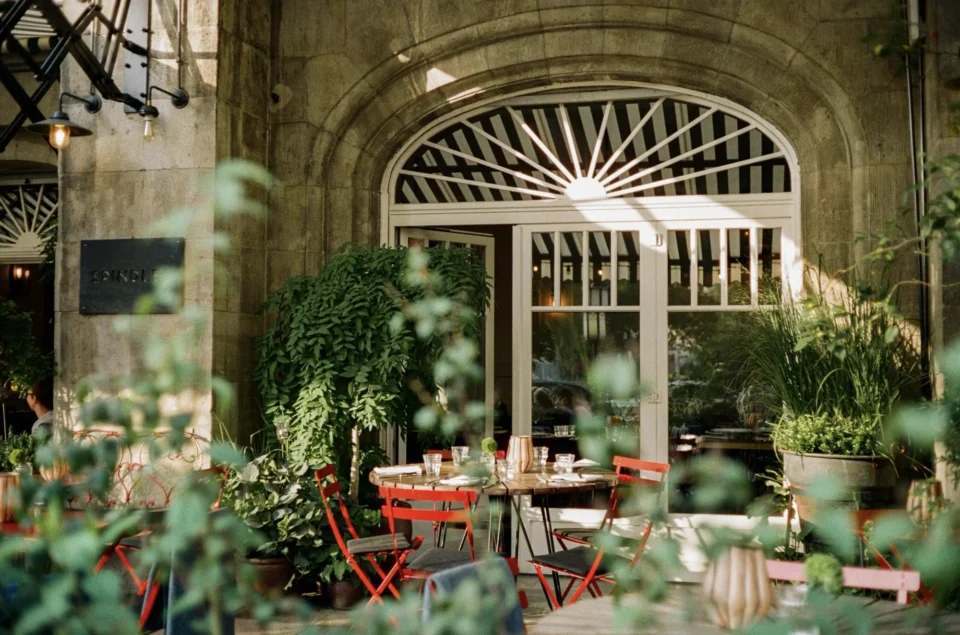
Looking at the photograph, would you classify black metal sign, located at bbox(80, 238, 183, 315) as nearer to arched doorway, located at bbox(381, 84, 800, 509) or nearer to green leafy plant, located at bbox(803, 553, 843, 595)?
arched doorway, located at bbox(381, 84, 800, 509)

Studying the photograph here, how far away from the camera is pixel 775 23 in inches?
241

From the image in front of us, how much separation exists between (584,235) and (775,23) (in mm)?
1835

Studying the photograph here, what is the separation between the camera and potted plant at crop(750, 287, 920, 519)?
197 inches

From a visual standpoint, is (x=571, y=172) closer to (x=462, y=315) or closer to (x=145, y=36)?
(x=145, y=36)

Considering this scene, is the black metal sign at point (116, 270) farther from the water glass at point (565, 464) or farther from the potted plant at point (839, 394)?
the potted plant at point (839, 394)

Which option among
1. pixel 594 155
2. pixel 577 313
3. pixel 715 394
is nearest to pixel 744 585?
pixel 715 394

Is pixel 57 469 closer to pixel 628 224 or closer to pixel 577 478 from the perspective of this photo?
pixel 577 478

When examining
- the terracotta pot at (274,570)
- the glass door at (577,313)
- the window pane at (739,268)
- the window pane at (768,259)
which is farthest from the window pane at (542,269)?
the terracotta pot at (274,570)

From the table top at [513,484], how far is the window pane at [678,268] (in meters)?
1.69

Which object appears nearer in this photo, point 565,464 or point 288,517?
point 565,464

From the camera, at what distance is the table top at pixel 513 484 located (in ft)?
15.2

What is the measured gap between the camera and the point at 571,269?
6.60m

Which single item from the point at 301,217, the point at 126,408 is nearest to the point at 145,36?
the point at 301,217

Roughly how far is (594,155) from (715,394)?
1.85 meters
